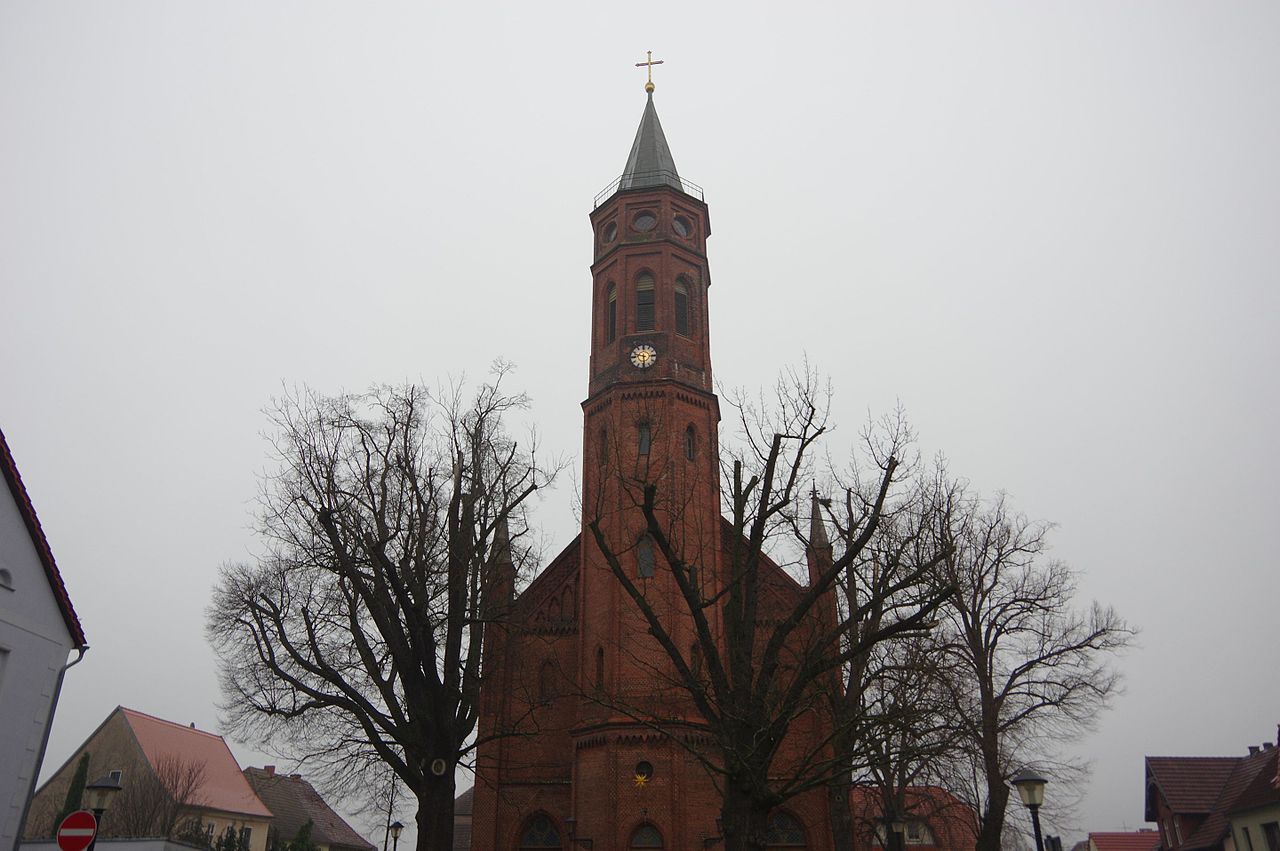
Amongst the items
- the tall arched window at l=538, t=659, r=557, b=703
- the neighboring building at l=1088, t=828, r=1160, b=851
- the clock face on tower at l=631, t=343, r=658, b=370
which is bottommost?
the neighboring building at l=1088, t=828, r=1160, b=851

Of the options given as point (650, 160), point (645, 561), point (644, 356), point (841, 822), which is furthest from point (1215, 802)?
point (650, 160)

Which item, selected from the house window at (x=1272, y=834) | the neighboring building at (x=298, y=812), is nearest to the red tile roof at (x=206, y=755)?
the neighboring building at (x=298, y=812)

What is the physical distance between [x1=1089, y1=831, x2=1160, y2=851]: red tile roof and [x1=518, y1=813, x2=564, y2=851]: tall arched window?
42834 millimetres

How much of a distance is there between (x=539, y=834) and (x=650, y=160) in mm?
25931

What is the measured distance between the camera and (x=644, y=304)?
33.5 m

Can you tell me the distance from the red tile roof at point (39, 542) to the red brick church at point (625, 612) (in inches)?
373

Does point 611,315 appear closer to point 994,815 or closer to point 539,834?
point 539,834

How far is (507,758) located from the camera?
97.4ft

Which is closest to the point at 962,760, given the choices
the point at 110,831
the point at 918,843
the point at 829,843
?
the point at 829,843

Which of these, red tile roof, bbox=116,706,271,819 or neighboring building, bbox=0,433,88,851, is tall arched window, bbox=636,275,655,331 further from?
red tile roof, bbox=116,706,271,819

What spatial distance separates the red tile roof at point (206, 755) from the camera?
46.1 m

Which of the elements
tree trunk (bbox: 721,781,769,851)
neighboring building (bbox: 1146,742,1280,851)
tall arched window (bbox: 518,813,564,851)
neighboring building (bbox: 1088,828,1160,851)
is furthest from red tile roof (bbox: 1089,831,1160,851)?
tree trunk (bbox: 721,781,769,851)

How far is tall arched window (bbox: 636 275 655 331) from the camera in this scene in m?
33.1

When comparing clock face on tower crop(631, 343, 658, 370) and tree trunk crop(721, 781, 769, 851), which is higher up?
clock face on tower crop(631, 343, 658, 370)
